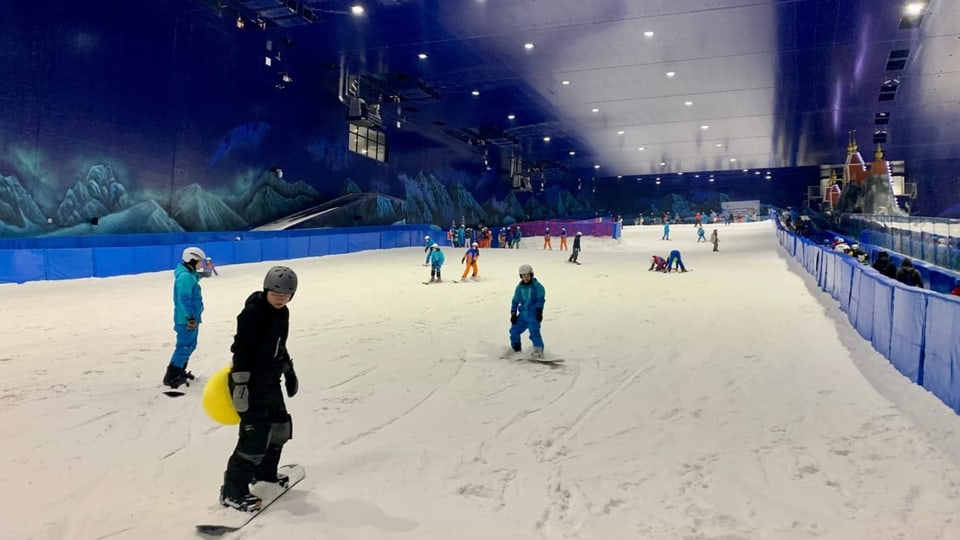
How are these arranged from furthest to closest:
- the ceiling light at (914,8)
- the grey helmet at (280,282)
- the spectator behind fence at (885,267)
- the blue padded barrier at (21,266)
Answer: the ceiling light at (914,8)
the blue padded barrier at (21,266)
the spectator behind fence at (885,267)
the grey helmet at (280,282)

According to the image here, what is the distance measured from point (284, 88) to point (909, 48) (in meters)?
23.8

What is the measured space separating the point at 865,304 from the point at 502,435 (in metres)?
7.06

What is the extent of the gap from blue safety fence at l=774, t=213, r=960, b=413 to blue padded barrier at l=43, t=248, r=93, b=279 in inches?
719

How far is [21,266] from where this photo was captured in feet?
47.2

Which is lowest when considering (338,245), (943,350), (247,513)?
(247,513)

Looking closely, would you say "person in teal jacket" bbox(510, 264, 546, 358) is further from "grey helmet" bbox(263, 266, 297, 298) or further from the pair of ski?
"grey helmet" bbox(263, 266, 297, 298)

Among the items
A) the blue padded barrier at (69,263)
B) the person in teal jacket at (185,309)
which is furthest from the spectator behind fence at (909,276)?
the blue padded barrier at (69,263)

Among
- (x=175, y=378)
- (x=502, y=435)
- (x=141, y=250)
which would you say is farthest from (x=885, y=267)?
(x=141, y=250)

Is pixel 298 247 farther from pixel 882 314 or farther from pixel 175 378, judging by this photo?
pixel 882 314

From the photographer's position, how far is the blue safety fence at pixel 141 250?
14.6 metres

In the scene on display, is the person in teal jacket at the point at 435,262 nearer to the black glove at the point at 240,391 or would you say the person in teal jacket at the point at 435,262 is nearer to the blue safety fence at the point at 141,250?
the blue safety fence at the point at 141,250

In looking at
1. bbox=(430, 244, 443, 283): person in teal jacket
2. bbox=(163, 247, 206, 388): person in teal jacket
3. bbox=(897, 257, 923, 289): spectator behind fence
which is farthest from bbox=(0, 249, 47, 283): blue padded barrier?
bbox=(897, 257, 923, 289): spectator behind fence

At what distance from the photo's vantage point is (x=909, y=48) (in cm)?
1892

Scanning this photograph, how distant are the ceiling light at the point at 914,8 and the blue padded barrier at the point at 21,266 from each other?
24.5m
